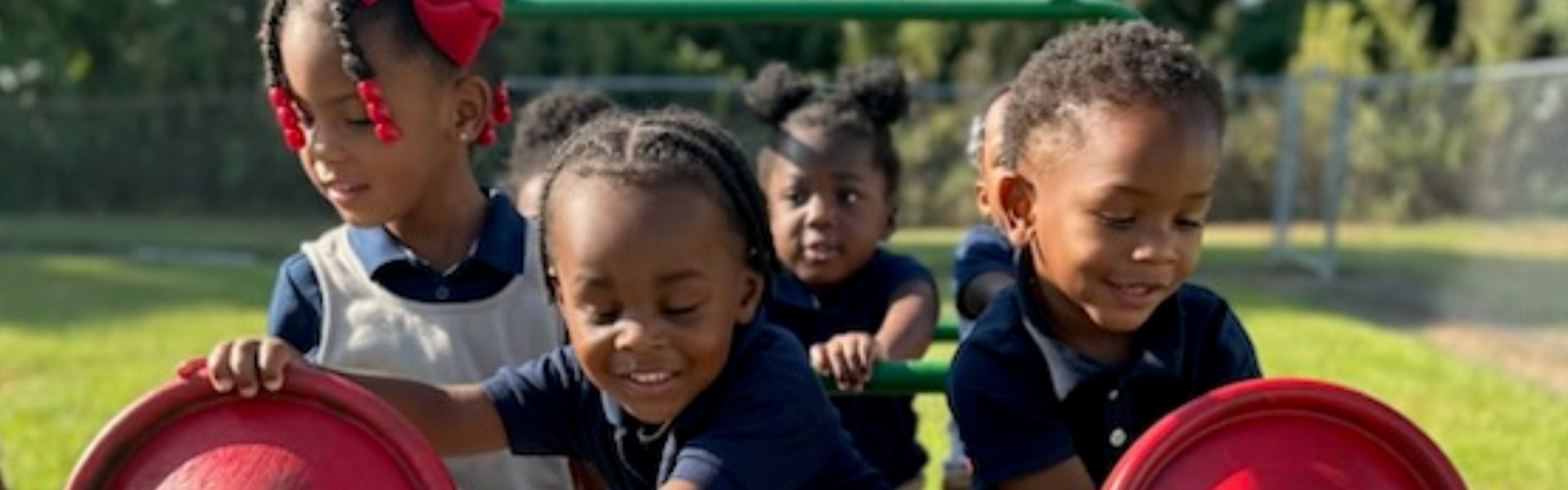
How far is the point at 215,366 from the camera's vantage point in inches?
79.9

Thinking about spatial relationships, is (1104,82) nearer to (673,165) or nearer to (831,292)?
(673,165)

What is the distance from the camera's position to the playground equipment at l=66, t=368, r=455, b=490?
1976 mm

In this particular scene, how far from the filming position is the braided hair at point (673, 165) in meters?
2.14

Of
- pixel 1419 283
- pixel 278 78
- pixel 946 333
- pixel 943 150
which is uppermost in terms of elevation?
pixel 278 78

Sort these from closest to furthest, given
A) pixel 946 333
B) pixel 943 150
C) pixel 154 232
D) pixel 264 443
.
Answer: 1. pixel 264 443
2. pixel 946 333
3. pixel 943 150
4. pixel 154 232

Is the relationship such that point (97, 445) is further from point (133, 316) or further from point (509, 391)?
point (133, 316)

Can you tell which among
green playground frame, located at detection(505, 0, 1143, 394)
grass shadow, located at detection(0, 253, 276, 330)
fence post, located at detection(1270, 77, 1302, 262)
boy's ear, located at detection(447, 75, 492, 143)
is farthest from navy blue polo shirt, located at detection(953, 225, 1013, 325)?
fence post, located at detection(1270, 77, 1302, 262)

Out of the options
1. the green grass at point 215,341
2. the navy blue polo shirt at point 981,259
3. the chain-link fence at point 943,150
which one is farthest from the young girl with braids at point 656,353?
the chain-link fence at point 943,150

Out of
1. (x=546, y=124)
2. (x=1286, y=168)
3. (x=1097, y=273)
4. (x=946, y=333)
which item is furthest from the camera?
(x=1286, y=168)

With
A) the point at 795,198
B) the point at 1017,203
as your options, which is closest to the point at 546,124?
the point at 795,198

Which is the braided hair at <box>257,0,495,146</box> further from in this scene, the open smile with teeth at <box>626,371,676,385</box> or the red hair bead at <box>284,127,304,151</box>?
the open smile with teeth at <box>626,371,676,385</box>

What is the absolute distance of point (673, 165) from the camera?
214 cm

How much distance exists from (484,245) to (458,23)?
0.34 metres

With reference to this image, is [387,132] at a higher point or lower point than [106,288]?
higher
